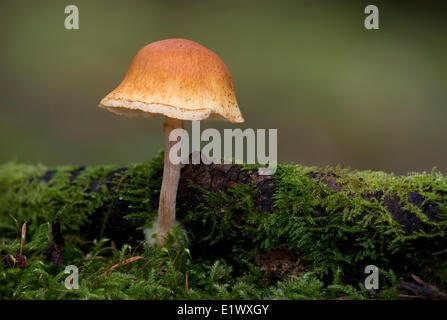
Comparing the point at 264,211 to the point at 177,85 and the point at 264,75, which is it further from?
the point at 264,75

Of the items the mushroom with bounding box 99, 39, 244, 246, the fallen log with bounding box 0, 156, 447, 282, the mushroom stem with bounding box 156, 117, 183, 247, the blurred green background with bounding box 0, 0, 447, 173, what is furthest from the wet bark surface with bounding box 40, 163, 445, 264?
Answer: the blurred green background with bounding box 0, 0, 447, 173

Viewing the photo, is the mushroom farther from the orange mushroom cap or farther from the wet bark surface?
the wet bark surface

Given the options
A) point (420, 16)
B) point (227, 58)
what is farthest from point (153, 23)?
point (420, 16)

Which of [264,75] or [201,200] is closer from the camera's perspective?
[201,200]

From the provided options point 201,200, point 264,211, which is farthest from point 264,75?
point 264,211
